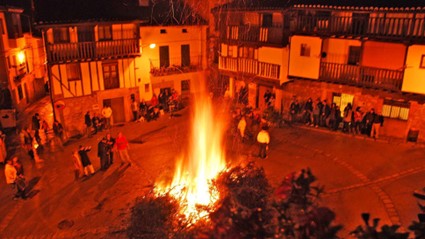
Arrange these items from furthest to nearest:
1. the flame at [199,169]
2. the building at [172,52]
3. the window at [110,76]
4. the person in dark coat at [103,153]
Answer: the building at [172,52], the window at [110,76], the person in dark coat at [103,153], the flame at [199,169]

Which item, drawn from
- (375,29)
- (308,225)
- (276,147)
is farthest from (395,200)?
(308,225)

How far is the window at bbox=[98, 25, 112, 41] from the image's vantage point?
2721 cm

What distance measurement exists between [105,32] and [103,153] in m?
11.6

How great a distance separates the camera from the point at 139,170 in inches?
784

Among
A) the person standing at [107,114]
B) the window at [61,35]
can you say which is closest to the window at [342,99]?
the person standing at [107,114]

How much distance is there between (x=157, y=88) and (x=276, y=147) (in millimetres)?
13743

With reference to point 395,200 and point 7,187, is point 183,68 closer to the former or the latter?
point 7,187

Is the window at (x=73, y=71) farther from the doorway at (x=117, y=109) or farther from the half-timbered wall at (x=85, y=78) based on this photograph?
the doorway at (x=117, y=109)

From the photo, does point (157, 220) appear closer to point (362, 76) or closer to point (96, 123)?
point (96, 123)

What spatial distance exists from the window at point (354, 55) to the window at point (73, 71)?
18754 millimetres

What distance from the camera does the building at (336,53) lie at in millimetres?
21906

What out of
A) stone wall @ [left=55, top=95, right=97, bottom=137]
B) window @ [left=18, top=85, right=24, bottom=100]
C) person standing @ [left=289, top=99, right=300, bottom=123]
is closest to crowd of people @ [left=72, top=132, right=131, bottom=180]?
stone wall @ [left=55, top=95, right=97, bottom=137]

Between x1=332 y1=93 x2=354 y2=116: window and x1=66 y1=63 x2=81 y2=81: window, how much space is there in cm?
1818

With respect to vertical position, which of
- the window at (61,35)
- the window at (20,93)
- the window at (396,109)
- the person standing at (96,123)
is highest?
the window at (61,35)
